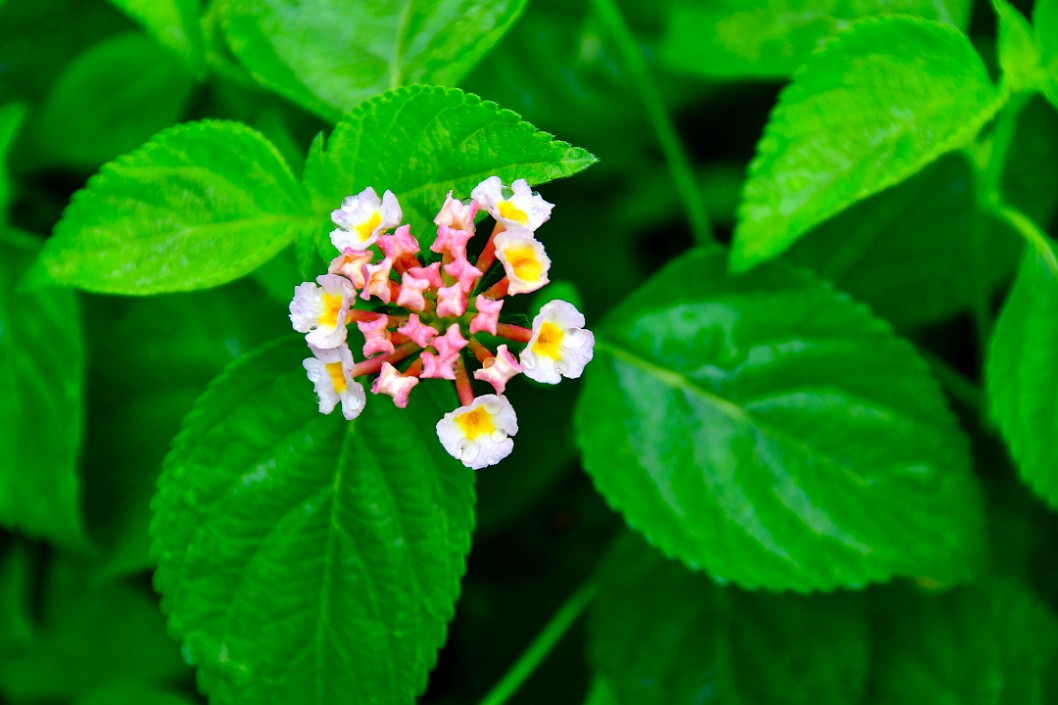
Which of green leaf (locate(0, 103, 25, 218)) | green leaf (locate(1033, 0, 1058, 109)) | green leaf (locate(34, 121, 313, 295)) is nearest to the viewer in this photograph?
green leaf (locate(34, 121, 313, 295))

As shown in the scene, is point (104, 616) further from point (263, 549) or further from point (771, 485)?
point (771, 485)

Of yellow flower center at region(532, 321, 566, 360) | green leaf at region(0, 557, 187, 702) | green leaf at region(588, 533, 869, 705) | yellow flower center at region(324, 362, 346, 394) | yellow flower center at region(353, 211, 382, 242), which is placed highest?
yellow flower center at region(353, 211, 382, 242)

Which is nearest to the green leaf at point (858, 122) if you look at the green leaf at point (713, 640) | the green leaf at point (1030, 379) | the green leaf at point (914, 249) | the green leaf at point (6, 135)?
the green leaf at point (1030, 379)

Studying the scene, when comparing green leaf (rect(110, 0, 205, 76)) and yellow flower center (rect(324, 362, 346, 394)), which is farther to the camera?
green leaf (rect(110, 0, 205, 76))

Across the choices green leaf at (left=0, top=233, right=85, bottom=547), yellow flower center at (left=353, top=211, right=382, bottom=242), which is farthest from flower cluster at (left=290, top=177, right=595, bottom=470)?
green leaf at (left=0, top=233, right=85, bottom=547)

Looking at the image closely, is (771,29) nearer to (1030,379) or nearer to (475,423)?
(1030,379)

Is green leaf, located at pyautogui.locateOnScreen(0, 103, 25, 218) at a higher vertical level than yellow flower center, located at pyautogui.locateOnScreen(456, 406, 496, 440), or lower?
higher

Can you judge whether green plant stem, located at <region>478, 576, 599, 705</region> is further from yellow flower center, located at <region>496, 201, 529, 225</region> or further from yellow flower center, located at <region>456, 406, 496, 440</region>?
yellow flower center, located at <region>496, 201, 529, 225</region>

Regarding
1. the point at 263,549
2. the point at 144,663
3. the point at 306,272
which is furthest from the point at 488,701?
the point at 306,272
